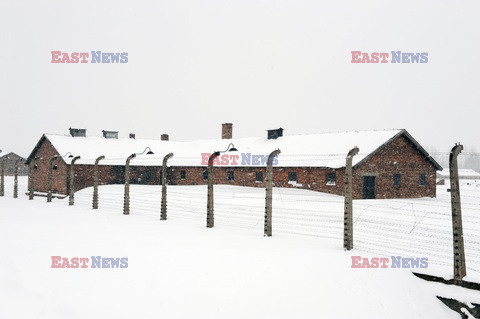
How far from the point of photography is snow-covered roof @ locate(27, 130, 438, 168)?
23734 mm

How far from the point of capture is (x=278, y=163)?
25.4 metres

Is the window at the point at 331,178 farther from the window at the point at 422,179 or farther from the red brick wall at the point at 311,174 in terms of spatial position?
the window at the point at 422,179

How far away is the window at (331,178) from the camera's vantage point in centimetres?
2298

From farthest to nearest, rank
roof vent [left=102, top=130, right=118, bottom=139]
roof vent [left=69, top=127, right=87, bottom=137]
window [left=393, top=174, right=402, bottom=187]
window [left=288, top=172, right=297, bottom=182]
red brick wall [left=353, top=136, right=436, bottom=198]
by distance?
roof vent [left=102, top=130, right=118, bottom=139]
roof vent [left=69, top=127, right=87, bottom=137]
window [left=288, top=172, right=297, bottom=182]
window [left=393, top=174, right=402, bottom=187]
red brick wall [left=353, top=136, right=436, bottom=198]

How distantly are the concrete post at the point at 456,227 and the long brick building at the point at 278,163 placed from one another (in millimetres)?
13510

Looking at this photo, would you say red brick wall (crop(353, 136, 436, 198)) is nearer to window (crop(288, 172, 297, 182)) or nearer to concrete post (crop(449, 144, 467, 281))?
window (crop(288, 172, 297, 182))

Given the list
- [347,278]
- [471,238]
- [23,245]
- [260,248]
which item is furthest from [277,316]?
[471,238]

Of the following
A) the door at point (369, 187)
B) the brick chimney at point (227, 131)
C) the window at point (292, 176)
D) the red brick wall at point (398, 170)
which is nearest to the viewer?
the red brick wall at point (398, 170)

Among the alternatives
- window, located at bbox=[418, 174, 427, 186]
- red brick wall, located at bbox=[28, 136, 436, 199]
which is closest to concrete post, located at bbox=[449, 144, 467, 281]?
red brick wall, located at bbox=[28, 136, 436, 199]

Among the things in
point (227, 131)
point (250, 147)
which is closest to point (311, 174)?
point (250, 147)

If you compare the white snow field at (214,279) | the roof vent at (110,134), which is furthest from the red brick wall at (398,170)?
the roof vent at (110,134)

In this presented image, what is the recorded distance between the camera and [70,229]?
866cm

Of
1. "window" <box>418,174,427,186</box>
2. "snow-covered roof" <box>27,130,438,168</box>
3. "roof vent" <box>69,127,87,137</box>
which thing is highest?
"roof vent" <box>69,127,87,137</box>

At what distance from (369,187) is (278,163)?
6.32m
